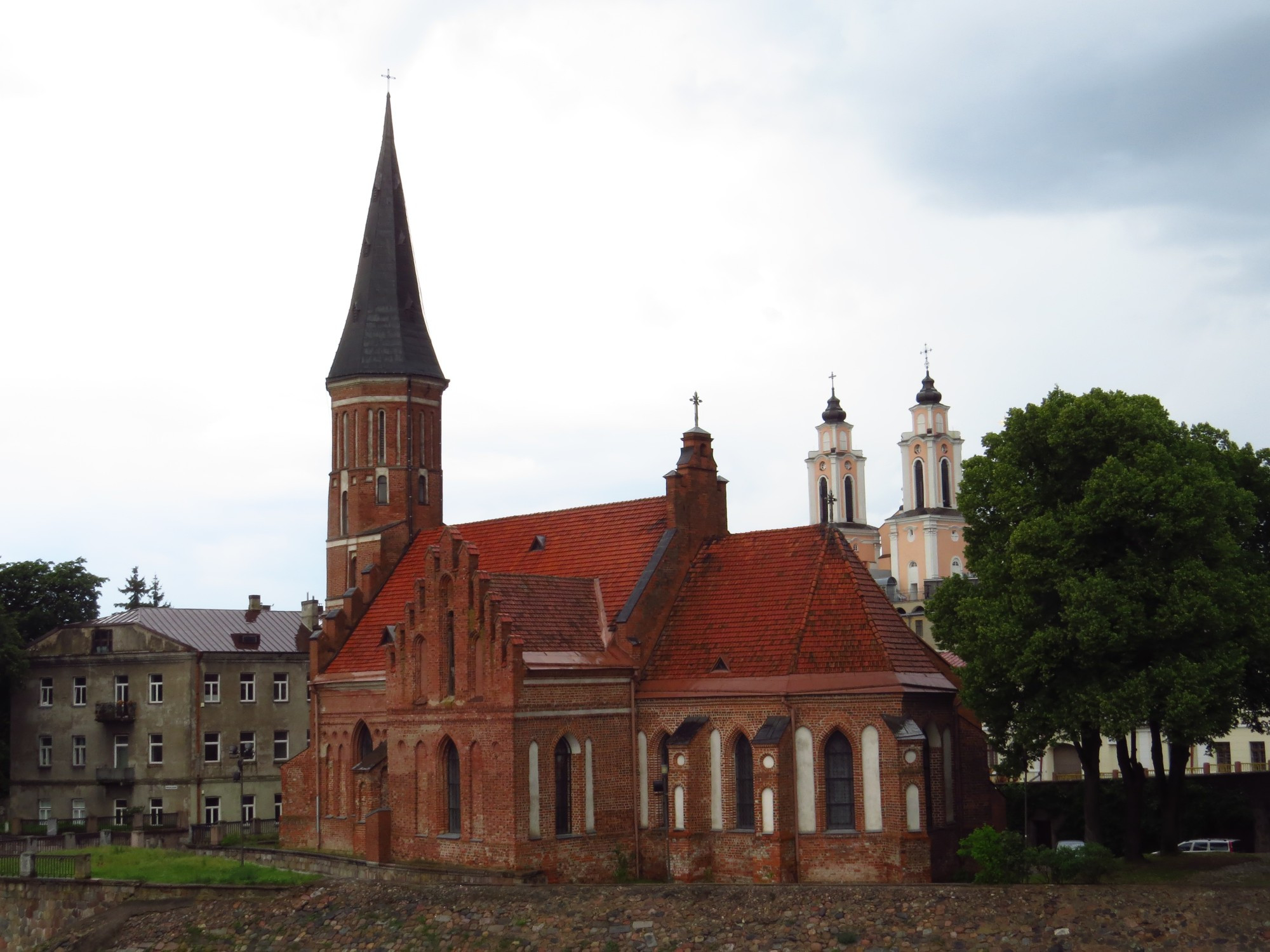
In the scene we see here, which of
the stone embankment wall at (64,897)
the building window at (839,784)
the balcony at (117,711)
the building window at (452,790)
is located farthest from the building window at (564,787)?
the balcony at (117,711)

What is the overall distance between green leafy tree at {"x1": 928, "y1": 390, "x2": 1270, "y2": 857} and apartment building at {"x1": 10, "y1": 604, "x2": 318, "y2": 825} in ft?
112

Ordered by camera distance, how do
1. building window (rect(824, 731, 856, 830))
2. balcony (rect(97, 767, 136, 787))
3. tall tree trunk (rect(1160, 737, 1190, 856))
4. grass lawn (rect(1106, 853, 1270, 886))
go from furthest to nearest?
balcony (rect(97, 767, 136, 787)) → tall tree trunk (rect(1160, 737, 1190, 856)) → building window (rect(824, 731, 856, 830)) → grass lawn (rect(1106, 853, 1270, 886))

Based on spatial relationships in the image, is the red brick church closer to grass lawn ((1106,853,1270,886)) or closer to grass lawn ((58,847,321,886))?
grass lawn ((58,847,321,886))

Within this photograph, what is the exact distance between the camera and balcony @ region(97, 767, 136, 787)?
198ft

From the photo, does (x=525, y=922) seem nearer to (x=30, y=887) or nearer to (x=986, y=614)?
(x=986, y=614)

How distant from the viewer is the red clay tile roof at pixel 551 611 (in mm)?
40625

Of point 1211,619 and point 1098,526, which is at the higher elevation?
point 1098,526

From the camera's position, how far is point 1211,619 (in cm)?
3444

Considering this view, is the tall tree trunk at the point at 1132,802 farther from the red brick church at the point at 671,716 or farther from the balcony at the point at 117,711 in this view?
the balcony at the point at 117,711

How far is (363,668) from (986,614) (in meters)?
21.2

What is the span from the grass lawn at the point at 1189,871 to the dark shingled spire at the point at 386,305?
99.0 ft

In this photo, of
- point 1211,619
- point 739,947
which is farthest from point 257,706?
point 1211,619

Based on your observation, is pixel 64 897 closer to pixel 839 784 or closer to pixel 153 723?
pixel 153 723

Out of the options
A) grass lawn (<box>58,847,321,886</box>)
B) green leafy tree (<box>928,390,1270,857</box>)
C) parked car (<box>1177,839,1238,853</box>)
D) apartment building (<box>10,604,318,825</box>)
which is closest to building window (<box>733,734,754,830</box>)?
green leafy tree (<box>928,390,1270,857</box>)
